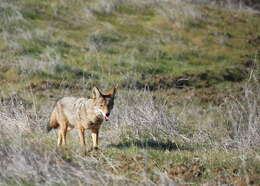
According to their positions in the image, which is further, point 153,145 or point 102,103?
point 153,145

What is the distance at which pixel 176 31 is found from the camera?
2384 centimetres

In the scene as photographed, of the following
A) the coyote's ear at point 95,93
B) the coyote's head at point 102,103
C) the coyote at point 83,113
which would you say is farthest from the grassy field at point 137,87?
the coyote's ear at point 95,93

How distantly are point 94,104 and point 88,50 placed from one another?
39.7ft

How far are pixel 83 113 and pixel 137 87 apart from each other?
9.05 meters

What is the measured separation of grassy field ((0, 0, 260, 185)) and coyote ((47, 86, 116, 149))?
0.27m

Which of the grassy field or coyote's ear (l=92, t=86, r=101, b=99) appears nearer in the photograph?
the grassy field

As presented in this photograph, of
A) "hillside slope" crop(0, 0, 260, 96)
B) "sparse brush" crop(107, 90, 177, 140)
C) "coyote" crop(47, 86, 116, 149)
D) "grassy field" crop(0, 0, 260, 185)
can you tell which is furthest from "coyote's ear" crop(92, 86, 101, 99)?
"hillside slope" crop(0, 0, 260, 96)

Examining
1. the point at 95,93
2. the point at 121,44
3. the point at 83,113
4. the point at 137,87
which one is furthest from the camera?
the point at 121,44

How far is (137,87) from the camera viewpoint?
56.2 ft

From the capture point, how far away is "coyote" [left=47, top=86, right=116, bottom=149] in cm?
789

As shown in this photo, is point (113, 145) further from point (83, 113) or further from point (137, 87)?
point (137, 87)

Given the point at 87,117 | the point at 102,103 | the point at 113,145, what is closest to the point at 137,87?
the point at 113,145

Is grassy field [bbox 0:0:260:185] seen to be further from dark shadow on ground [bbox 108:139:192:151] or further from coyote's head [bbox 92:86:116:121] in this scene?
coyote's head [bbox 92:86:116:121]

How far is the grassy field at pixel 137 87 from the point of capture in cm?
638
